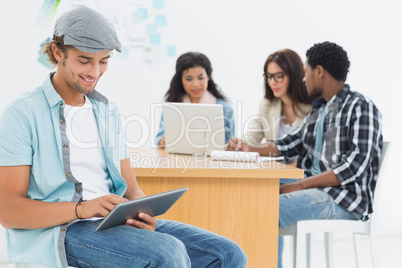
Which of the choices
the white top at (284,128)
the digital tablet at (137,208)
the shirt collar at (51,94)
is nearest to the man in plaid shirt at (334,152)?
→ the white top at (284,128)

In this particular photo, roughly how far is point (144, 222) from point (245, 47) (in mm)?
2630

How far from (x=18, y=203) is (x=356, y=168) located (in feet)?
5.10

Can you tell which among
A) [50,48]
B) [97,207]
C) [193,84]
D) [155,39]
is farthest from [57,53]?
[155,39]

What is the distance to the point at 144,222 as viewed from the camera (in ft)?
4.95

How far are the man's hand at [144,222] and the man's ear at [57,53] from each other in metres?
0.54

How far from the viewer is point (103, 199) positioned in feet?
4.57

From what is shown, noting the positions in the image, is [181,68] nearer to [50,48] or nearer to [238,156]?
[238,156]

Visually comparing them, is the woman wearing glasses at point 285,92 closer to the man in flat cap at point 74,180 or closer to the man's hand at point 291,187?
the man's hand at point 291,187

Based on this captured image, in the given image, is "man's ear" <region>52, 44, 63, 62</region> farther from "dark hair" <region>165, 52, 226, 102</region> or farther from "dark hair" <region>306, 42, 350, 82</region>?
"dark hair" <region>165, 52, 226, 102</region>

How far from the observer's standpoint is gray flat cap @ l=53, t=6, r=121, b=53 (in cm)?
147

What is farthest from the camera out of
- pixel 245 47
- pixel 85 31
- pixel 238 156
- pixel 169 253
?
pixel 245 47

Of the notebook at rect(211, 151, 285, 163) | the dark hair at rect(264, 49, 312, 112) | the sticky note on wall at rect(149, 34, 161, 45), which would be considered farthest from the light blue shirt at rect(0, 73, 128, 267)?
the sticky note on wall at rect(149, 34, 161, 45)

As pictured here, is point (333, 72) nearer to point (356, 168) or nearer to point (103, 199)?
point (356, 168)

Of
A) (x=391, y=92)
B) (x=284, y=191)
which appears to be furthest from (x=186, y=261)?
(x=391, y=92)
